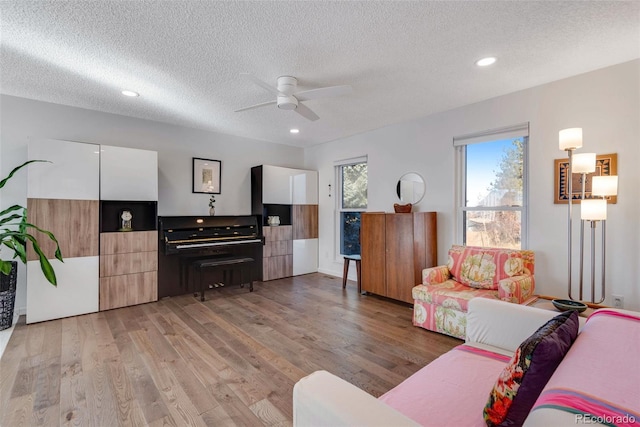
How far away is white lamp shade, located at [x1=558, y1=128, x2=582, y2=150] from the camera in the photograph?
2.47 meters

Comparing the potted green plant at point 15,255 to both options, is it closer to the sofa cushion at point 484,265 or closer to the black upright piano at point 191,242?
the black upright piano at point 191,242

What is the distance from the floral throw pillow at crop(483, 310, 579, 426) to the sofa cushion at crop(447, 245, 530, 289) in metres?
2.14

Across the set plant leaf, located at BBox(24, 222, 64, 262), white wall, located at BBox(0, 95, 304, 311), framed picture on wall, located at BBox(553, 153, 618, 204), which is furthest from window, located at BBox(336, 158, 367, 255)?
plant leaf, located at BBox(24, 222, 64, 262)

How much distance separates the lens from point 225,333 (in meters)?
2.96

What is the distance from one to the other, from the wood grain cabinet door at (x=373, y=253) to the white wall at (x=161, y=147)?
7.43ft

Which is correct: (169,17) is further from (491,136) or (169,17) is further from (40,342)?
(491,136)

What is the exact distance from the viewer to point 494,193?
11.5 feet

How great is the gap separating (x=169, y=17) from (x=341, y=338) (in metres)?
2.97

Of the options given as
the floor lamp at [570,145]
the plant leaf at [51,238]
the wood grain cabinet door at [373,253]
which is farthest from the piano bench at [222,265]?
the floor lamp at [570,145]

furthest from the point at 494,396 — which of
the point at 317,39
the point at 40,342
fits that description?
the point at 40,342

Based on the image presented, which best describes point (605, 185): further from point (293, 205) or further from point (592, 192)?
point (293, 205)

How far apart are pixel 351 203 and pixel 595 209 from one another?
3.41 meters

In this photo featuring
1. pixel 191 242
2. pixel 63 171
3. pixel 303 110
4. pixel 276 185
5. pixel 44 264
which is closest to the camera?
pixel 303 110

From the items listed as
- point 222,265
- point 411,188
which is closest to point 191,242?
point 222,265
